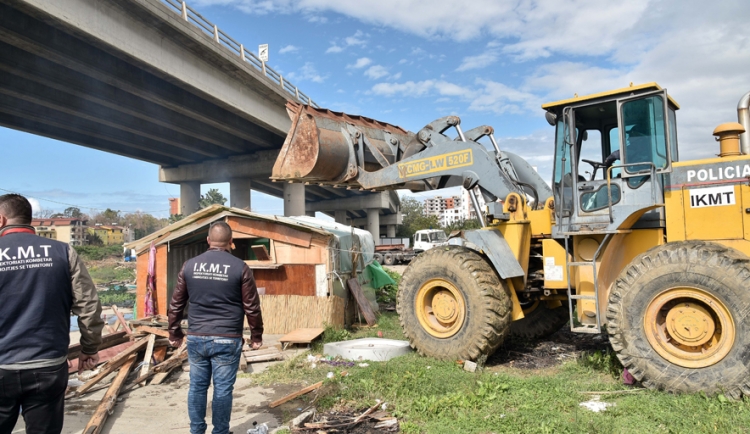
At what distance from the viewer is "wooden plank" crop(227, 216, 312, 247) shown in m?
11.2

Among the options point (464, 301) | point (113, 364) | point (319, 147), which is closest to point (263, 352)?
point (113, 364)

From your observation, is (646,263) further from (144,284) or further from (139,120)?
(139,120)

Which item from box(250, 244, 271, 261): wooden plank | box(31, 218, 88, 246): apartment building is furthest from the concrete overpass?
box(31, 218, 88, 246): apartment building

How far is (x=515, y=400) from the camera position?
17.3 feet

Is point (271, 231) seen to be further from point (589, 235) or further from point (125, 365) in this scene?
point (589, 235)

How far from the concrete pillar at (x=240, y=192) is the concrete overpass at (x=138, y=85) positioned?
2.06 ft

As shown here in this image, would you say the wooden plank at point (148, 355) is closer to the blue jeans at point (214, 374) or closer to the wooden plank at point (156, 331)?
the wooden plank at point (156, 331)

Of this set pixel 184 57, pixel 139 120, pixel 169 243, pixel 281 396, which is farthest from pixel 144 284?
pixel 139 120

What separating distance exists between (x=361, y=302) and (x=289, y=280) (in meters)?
1.67

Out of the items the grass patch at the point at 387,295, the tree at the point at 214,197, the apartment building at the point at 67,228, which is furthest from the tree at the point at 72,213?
the grass patch at the point at 387,295

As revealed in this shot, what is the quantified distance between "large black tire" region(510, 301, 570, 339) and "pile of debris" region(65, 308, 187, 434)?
5425mm

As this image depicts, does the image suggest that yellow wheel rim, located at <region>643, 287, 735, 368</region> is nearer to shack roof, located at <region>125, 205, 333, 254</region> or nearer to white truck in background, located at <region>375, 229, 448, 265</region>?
shack roof, located at <region>125, 205, 333, 254</region>

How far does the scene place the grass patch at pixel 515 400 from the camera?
446 centimetres

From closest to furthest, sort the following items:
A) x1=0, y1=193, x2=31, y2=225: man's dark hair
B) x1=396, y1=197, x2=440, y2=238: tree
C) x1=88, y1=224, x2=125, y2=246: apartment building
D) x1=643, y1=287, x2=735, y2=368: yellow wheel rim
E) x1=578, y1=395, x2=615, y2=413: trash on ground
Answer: x1=0, y1=193, x2=31, y2=225: man's dark hair, x1=643, y1=287, x2=735, y2=368: yellow wheel rim, x1=578, y1=395, x2=615, y2=413: trash on ground, x1=88, y1=224, x2=125, y2=246: apartment building, x1=396, y1=197, x2=440, y2=238: tree
